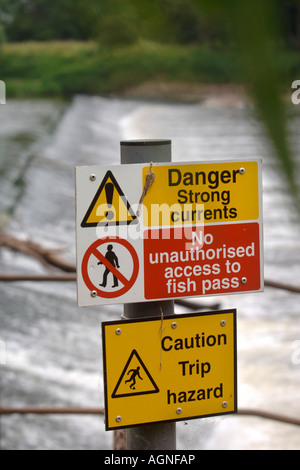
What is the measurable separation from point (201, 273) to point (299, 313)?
149 inches

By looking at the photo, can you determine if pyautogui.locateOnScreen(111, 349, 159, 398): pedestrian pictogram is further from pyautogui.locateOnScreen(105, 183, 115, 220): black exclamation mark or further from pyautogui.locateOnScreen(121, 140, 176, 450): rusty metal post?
pyautogui.locateOnScreen(105, 183, 115, 220): black exclamation mark

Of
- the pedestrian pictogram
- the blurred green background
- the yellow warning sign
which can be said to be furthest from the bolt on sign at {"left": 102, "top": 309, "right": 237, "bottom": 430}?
the blurred green background

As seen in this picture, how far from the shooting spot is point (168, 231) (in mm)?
728

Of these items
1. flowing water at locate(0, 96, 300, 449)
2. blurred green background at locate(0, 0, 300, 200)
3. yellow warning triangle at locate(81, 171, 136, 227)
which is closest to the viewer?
blurred green background at locate(0, 0, 300, 200)

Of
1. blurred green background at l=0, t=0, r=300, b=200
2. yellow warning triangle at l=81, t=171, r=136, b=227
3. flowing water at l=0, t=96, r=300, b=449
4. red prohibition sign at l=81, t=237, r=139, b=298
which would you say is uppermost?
flowing water at l=0, t=96, r=300, b=449

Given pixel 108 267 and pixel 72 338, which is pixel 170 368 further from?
pixel 72 338

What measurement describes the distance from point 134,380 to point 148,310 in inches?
3.1

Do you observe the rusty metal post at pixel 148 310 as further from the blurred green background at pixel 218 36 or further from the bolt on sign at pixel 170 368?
the blurred green background at pixel 218 36

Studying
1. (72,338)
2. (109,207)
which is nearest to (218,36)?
(109,207)

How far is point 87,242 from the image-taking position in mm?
720

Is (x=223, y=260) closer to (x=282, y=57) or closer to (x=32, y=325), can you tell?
(x=282, y=57)

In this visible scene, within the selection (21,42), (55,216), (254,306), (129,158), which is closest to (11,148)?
(55,216)

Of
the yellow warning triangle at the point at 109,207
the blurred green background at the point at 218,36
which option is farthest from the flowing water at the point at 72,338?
the yellow warning triangle at the point at 109,207

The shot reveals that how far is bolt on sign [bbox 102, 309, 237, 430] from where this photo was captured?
0.77 m
